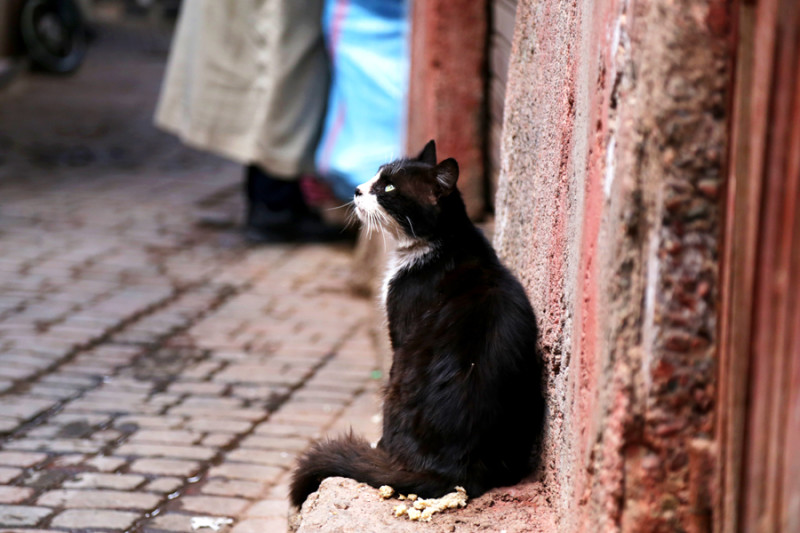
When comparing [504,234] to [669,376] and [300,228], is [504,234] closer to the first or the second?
[669,376]

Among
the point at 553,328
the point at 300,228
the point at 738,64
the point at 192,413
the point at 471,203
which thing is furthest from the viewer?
the point at 300,228

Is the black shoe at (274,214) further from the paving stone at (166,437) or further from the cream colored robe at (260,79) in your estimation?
the paving stone at (166,437)

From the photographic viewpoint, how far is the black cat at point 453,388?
91.7 inches

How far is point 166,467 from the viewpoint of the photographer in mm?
3484

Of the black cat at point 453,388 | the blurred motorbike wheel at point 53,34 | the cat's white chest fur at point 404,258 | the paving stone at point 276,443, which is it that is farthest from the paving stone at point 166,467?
the blurred motorbike wheel at point 53,34

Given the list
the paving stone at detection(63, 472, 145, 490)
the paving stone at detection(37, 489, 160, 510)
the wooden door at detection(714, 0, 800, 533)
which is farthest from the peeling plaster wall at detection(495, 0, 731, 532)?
the paving stone at detection(63, 472, 145, 490)

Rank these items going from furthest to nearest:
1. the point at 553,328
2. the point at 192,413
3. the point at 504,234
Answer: the point at 192,413, the point at 504,234, the point at 553,328

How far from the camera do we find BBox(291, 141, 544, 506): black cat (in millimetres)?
2328

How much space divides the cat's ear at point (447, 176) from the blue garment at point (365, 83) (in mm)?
3540

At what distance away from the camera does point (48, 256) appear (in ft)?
20.2

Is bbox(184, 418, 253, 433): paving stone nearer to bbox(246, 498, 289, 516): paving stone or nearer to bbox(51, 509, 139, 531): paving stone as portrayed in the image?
bbox(246, 498, 289, 516): paving stone

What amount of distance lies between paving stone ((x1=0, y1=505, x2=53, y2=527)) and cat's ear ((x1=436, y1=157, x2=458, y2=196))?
5.39 feet

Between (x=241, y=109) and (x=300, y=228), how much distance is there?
3.28 ft

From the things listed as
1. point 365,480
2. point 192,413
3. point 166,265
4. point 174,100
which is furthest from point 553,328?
point 174,100
